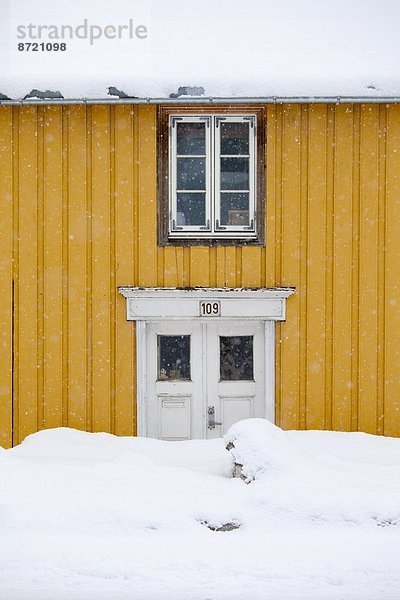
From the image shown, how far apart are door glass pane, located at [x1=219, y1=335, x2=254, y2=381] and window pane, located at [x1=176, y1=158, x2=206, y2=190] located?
202cm

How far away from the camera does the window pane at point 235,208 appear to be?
23.6 feet

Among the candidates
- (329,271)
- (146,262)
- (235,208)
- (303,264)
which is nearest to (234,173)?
(235,208)

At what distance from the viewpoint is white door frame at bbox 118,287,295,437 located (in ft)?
23.0

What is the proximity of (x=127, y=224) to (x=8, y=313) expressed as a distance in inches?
75.2

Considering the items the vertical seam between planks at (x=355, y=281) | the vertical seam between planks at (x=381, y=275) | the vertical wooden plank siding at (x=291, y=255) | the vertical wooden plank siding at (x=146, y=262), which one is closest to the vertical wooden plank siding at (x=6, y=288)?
the vertical wooden plank siding at (x=146, y=262)

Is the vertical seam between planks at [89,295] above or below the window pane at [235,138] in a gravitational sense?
below

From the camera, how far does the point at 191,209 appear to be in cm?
719

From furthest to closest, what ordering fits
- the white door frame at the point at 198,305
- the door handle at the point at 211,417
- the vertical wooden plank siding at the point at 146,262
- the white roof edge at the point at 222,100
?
the door handle at the point at 211,417 → the vertical wooden plank siding at the point at 146,262 → the white door frame at the point at 198,305 → the white roof edge at the point at 222,100

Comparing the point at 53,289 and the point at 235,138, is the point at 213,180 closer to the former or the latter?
the point at 235,138

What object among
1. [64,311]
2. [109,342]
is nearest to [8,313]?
[64,311]

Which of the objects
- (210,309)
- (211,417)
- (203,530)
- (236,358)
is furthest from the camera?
(236,358)

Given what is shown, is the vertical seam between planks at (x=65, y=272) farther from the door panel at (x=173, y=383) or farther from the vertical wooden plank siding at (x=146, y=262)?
the door panel at (x=173, y=383)

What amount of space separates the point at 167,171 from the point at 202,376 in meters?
2.68

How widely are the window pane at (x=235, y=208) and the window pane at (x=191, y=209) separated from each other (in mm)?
262
